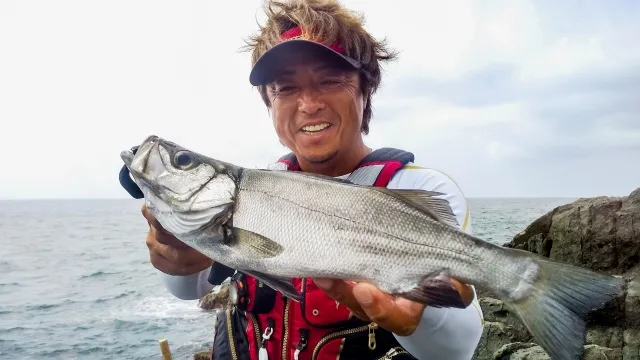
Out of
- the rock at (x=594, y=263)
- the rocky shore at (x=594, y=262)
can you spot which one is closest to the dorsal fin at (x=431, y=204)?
the rock at (x=594, y=263)

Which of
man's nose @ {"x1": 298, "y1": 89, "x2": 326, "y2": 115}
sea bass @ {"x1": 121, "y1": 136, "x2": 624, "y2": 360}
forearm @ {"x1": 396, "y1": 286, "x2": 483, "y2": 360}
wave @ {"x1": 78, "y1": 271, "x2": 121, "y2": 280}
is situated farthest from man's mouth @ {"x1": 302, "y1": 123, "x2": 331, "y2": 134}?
wave @ {"x1": 78, "y1": 271, "x2": 121, "y2": 280}

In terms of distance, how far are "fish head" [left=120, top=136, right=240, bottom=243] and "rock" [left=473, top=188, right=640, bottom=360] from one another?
5205 mm

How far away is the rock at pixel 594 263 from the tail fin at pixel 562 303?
475 cm

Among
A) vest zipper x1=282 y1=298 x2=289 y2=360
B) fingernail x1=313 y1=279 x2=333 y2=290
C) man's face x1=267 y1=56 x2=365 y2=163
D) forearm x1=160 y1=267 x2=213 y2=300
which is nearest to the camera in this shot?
fingernail x1=313 y1=279 x2=333 y2=290

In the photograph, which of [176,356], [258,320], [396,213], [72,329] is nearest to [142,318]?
[72,329]

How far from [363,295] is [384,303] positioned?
0.13 meters

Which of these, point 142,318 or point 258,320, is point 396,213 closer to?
point 258,320

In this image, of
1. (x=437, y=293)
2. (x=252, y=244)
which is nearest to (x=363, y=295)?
(x=437, y=293)

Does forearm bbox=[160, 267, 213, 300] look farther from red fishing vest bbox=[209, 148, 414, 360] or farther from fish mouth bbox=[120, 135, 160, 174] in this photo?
fish mouth bbox=[120, 135, 160, 174]

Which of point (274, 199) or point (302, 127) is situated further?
point (302, 127)

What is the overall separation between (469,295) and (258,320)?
1.69 meters

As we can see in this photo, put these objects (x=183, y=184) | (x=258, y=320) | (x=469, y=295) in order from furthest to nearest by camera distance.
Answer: (x=258, y=320), (x=183, y=184), (x=469, y=295)

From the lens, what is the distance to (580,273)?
247 cm

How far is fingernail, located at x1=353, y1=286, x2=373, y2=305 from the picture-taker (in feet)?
8.60
